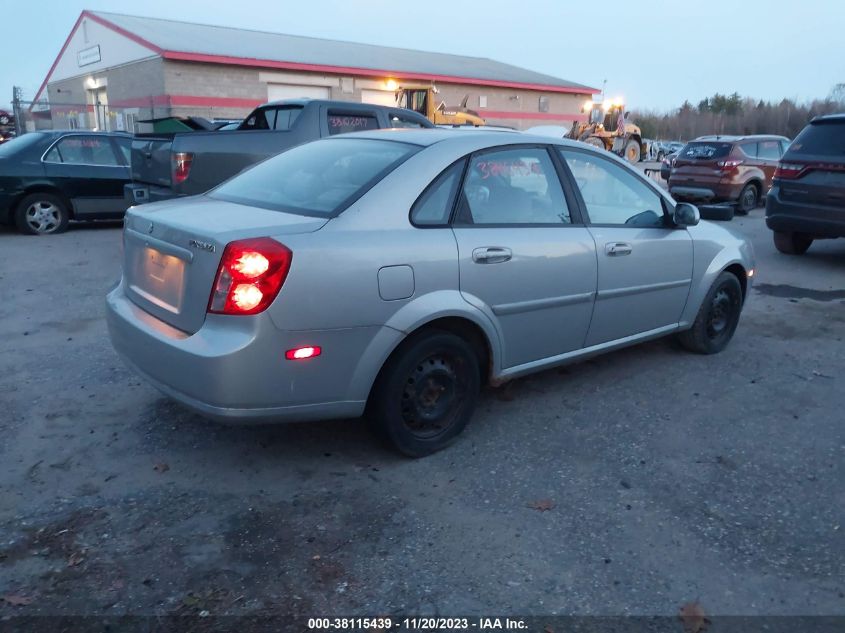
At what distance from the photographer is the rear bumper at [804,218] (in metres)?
8.66

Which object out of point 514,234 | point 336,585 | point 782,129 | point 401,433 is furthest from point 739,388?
point 782,129

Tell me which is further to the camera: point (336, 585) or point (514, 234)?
point (514, 234)

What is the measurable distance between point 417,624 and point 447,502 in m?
0.85

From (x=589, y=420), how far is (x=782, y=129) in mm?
65460

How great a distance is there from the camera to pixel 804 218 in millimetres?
9000

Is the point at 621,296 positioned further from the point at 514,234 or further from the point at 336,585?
the point at 336,585

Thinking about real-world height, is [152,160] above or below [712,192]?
above

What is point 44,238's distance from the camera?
33.3 feet

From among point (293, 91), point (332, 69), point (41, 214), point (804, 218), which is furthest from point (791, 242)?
point (293, 91)

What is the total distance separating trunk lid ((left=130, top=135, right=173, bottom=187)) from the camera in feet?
26.8

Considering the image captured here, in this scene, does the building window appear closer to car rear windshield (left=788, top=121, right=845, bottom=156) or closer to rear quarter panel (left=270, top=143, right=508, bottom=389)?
car rear windshield (left=788, top=121, right=845, bottom=156)

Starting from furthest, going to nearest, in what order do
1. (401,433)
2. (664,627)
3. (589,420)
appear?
(589,420), (401,433), (664,627)

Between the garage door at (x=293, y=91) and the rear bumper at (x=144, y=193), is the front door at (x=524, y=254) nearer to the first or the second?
the rear bumper at (x=144, y=193)

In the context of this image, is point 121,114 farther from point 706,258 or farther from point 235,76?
point 706,258
